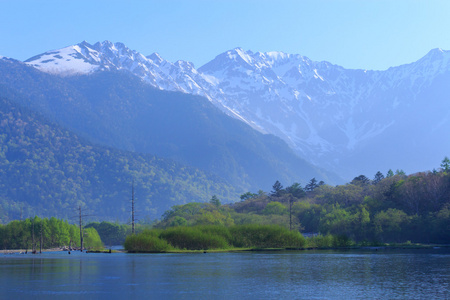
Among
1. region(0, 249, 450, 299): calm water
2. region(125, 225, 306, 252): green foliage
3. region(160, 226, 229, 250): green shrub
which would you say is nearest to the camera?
region(0, 249, 450, 299): calm water

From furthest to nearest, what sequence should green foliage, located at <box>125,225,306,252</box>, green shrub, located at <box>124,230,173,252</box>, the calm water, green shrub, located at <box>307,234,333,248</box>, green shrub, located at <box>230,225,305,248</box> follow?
green shrub, located at <box>307,234,333,248</box>, green shrub, located at <box>230,225,305,248</box>, green foliage, located at <box>125,225,306,252</box>, green shrub, located at <box>124,230,173,252</box>, the calm water

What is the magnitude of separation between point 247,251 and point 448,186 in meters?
66.9

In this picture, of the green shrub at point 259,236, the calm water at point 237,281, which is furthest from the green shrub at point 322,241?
the calm water at point 237,281

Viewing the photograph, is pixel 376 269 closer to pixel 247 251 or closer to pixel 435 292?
pixel 435 292

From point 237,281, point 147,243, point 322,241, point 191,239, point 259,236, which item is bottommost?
point 237,281

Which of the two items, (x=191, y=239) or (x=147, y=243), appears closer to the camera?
(x=147, y=243)

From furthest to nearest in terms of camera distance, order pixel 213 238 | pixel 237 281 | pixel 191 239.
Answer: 1. pixel 213 238
2. pixel 191 239
3. pixel 237 281

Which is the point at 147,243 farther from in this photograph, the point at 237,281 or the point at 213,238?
the point at 237,281

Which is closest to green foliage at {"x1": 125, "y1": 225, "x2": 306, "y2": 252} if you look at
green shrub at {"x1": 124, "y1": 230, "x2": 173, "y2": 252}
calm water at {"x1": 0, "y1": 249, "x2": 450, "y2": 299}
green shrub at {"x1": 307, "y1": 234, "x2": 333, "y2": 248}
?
green shrub at {"x1": 124, "y1": 230, "x2": 173, "y2": 252}

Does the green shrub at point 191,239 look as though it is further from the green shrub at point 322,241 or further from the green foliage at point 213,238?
the green shrub at point 322,241

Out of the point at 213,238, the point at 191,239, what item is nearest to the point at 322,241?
the point at 213,238

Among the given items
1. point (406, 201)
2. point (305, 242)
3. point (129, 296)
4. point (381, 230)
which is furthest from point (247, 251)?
point (129, 296)

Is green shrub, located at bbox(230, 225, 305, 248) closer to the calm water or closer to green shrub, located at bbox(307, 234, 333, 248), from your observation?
green shrub, located at bbox(307, 234, 333, 248)

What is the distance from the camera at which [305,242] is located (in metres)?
175
